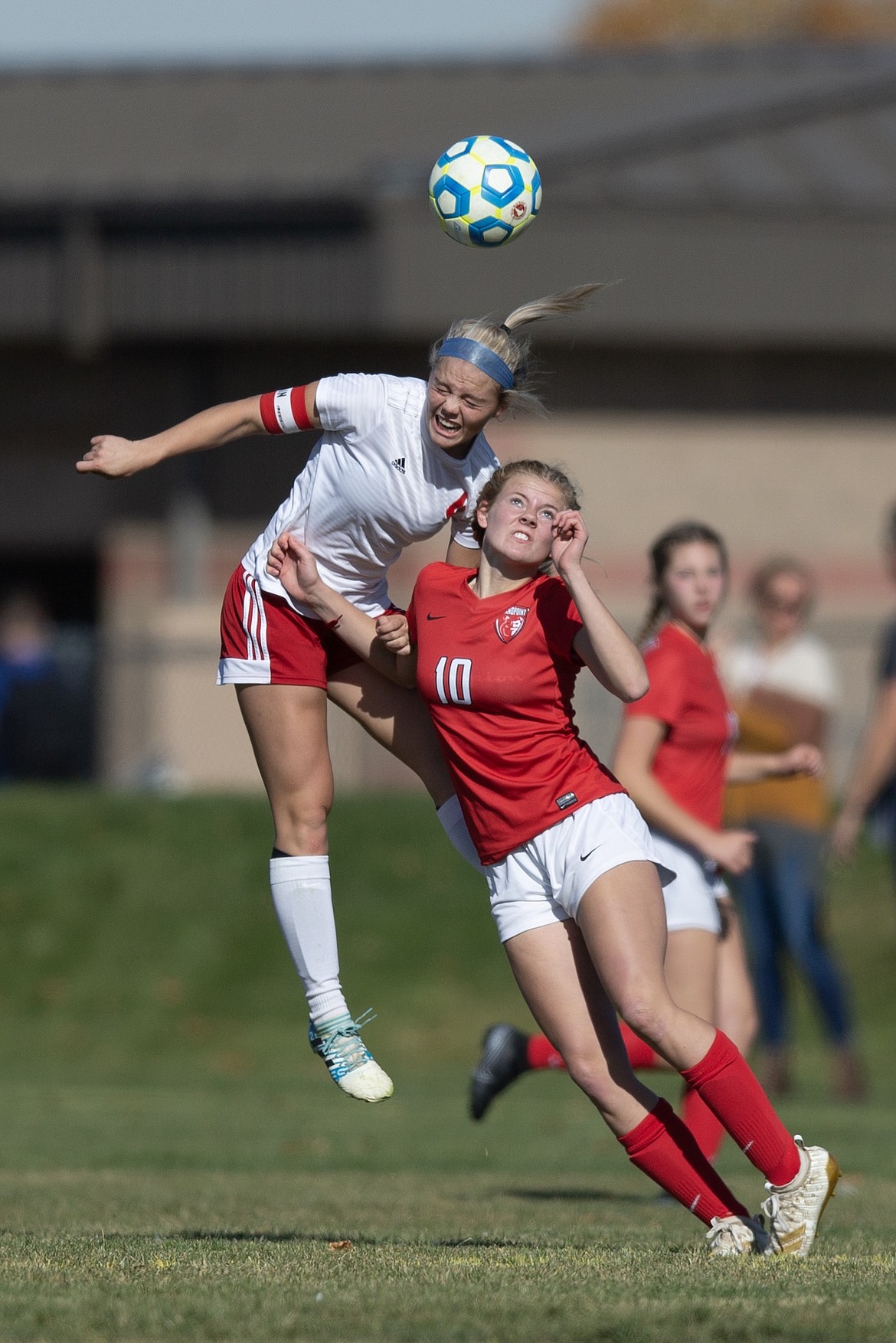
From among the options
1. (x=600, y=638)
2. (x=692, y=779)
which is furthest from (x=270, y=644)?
(x=692, y=779)

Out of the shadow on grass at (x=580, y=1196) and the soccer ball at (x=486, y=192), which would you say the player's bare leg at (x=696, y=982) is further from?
the soccer ball at (x=486, y=192)

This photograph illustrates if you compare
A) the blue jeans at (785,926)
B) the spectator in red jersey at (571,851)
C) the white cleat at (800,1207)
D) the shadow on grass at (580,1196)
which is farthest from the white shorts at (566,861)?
the blue jeans at (785,926)

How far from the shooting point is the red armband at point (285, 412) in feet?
19.5

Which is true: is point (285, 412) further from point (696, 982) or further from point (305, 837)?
point (696, 982)

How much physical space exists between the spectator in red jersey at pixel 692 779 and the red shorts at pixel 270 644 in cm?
133

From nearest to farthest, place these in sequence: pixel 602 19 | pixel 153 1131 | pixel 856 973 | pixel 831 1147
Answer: pixel 831 1147 → pixel 153 1131 → pixel 856 973 → pixel 602 19


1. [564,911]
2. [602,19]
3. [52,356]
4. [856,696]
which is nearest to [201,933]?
[856,696]

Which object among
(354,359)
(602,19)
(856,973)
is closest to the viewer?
(856,973)

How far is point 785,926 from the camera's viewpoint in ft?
36.8

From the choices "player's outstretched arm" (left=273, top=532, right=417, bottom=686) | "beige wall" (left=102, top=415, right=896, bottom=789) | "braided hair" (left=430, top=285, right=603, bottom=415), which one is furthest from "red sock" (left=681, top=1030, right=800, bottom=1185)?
"beige wall" (left=102, top=415, right=896, bottom=789)

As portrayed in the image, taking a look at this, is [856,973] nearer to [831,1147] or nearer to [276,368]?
[831,1147]

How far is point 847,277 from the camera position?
762 inches

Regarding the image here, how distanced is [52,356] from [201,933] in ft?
27.7

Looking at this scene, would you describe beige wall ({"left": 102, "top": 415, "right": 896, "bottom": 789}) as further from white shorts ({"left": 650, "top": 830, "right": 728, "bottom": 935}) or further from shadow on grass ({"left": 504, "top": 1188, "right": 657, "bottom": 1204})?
white shorts ({"left": 650, "top": 830, "right": 728, "bottom": 935})
